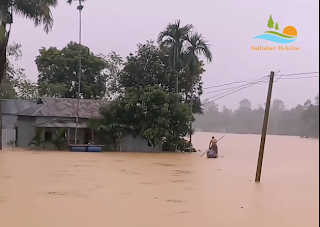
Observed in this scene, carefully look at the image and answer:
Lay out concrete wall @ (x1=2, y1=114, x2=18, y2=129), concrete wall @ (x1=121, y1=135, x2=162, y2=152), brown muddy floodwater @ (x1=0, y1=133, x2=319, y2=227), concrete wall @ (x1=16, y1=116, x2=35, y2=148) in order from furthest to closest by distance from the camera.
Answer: concrete wall @ (x1=2, y1=114, x2=18, y2=129) < concrete wall @ (x1=121, y1=135, x2=162, y2=152) < concrete wall @ (x1=16, y1=116, x2=35, y2=148) < brown muddy floodwater @ (x1=0, y1=133, x2=319, y2=227)

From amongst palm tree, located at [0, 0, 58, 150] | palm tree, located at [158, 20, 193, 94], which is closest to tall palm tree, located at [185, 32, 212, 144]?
palm tree, located at [158, 20, 193, 94]

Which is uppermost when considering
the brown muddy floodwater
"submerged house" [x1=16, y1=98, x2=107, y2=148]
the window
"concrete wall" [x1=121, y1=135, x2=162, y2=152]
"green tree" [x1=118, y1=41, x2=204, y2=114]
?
"green tree" [x1=118, y1=41, x2=204, y2=114]

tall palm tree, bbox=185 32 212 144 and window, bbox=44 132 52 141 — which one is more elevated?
tall palm tree, bbox=185 32 212 144

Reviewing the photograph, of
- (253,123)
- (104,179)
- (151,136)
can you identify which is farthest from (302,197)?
(253,123)

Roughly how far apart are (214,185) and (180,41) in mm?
15872

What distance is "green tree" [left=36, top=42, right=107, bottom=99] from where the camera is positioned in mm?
35812

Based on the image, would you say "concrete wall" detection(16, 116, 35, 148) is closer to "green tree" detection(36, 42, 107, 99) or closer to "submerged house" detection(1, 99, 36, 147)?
"submerged house" detection(1, 99, 36, 147)

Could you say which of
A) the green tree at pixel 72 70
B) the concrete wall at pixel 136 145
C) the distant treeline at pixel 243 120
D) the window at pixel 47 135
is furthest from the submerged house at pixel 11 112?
the distant treeline at pixel 243 120

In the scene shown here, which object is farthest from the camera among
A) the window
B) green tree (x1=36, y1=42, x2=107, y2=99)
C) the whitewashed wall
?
green tree (x1=36, y1=42, x2=107, y2=99)

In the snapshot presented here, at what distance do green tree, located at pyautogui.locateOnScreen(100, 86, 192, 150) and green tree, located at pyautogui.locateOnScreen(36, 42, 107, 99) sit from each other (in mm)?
9680

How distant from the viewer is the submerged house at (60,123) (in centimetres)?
2628

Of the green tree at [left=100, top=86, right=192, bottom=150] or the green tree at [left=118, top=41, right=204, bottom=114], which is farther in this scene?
the green tree at [left=118, top=41, right=204, bottom=114]

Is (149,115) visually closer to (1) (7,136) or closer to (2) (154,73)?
(2) (154,73)

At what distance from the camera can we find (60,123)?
26.1 meters
